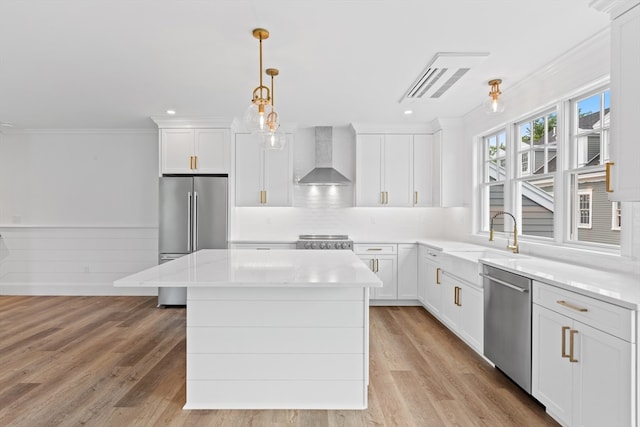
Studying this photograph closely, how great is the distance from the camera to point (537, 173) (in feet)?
11.4

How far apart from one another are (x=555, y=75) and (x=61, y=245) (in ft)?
22.0

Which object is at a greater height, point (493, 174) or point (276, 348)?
point (493, 174)

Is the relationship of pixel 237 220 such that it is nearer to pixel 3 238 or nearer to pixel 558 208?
pixel 3 238

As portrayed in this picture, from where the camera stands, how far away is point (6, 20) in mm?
2396

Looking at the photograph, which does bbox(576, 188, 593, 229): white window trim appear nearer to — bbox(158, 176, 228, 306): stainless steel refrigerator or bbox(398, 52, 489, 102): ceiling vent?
bbox(398, 52, 489, 102): ceiling vent

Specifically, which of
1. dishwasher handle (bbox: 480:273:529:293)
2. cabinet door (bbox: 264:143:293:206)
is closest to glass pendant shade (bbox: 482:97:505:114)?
dishwasher handle (bbox: 480:273:529:293)

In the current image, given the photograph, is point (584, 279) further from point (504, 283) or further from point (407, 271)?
point (407, 271)

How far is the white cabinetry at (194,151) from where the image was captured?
16.2 feet

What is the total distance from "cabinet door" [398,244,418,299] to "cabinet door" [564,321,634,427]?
2.93m

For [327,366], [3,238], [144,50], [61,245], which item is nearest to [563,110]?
[327,366]

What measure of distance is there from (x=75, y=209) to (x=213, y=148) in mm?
2555

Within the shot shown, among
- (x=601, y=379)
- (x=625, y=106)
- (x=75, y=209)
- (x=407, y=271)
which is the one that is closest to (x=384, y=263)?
(x=407, y=271)

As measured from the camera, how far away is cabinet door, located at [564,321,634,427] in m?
1.63

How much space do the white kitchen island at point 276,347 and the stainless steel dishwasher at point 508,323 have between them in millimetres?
1065
